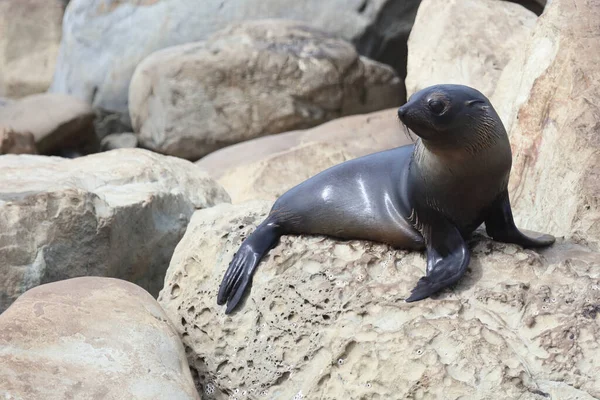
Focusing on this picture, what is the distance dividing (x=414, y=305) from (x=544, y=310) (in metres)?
0.48

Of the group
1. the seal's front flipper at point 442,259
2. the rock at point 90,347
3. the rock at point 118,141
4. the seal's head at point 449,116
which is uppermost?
the seal's head at point 449,116

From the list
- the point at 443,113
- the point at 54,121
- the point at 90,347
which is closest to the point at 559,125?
the point at 443,113

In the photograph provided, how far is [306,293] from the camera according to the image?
3.50m

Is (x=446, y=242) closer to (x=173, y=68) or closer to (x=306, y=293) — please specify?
(x=306, y=293)

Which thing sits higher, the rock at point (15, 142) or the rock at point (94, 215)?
the rock at point (94, 215)

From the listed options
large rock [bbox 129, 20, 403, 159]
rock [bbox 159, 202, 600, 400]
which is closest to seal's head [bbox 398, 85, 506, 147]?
rock [bbox 159, 202, 600, 400]

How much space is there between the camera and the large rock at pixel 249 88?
8.49 meters

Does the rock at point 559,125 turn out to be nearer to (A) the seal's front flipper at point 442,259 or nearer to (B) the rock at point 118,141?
(A) the seal's front flipper at point 442,259

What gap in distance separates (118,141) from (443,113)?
729 centimetres

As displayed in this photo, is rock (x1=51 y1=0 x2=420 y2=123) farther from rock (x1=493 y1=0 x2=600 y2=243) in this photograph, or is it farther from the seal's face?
the seal's face

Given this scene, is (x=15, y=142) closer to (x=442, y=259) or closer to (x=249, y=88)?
(x=249, y=88)

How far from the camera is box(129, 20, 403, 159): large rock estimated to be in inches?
334

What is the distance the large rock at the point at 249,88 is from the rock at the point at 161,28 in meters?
0.76

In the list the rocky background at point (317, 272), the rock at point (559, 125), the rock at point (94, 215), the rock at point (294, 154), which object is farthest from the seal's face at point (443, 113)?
the rock at point (294, 154)
